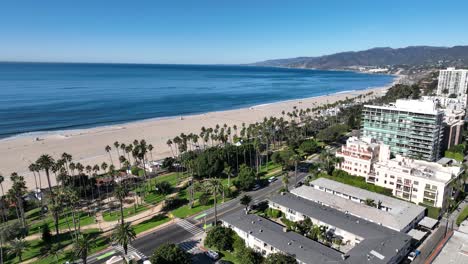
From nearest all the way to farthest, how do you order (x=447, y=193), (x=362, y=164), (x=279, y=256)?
(x=279, y=256) < (x=447, y=193) < (x=362, y=164)

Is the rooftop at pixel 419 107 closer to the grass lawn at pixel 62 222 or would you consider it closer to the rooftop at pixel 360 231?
the rooftop at pixel 360 231

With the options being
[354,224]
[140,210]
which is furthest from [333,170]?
[140,210]

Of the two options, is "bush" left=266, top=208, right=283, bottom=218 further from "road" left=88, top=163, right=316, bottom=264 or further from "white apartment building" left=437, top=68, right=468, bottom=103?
"white apartment building" left=437, top=68, right=468, bottom=103

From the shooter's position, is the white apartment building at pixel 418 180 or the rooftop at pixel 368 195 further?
the white apartment building at pixel 418 180

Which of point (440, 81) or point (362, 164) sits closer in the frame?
point (362, 164)

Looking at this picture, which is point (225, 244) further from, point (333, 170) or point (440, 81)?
point (440, 81)

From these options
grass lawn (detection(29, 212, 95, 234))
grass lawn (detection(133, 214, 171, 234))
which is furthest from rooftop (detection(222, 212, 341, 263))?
grass lawn (detection(29, 212, 95, 234))

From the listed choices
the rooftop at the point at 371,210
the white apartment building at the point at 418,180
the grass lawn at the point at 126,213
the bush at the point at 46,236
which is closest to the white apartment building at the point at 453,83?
the white apartment building at the point at 418,180
